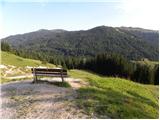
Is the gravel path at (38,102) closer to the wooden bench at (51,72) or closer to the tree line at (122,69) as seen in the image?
the wooden bench at (51,72)

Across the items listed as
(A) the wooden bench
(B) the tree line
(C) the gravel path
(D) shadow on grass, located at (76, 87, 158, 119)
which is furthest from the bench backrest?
(B) the tree line

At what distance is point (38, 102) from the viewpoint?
16438 mm

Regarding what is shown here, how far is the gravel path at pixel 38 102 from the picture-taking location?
14.6 m

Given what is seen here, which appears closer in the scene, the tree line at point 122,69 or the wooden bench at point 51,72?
the wooden bench at point 51,72

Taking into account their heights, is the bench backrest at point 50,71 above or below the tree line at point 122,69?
above

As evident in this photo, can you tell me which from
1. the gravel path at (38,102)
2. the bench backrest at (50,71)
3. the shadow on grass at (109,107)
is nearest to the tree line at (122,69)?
the bench backrest at (50,71)

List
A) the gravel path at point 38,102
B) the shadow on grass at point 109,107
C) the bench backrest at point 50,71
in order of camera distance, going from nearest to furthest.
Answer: the gravel path at point 38,102
the shadow on grass at point 109,107
the bench backrest at point 50,71

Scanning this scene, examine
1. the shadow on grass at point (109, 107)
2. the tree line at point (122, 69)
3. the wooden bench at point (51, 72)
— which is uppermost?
the wooden bench at point (51, 72)

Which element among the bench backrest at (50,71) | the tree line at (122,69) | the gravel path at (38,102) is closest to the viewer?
the gravel path at (38,102)

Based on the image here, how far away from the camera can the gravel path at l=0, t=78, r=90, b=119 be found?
14.6m

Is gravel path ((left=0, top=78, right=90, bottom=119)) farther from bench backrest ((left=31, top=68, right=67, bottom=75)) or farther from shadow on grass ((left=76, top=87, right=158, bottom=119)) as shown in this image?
bench backrest ((left=31, top=68, right=67, bottom=75))

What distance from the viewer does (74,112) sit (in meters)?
14.7

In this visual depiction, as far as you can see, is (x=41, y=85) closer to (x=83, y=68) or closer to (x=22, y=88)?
(x=22, y=88)

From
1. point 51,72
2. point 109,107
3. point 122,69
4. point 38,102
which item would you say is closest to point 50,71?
point 51,72
